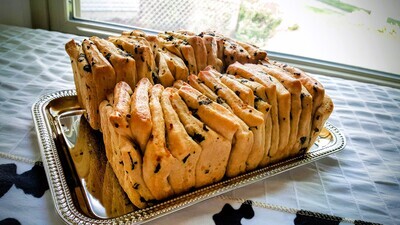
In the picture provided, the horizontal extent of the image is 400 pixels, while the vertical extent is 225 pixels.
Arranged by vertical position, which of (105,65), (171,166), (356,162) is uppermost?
(105,65)

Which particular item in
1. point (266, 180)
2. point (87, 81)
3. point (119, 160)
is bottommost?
point (266, 180)

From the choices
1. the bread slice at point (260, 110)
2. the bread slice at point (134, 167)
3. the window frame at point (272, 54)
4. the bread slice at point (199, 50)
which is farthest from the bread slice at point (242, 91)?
the window frame at point (272, 54)

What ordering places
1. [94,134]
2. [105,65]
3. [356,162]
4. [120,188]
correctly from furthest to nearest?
[356,162]
[94,134]
[105,65]
[120,188]

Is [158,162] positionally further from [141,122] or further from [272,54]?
[272,54]

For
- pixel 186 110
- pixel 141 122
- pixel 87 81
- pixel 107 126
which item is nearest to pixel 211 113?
pixel 186 110

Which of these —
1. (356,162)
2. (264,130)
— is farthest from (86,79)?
(356,162)

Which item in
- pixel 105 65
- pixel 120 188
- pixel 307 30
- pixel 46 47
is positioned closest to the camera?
pixel 120 188

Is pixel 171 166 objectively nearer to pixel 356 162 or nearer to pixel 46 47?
pixel 356 162
